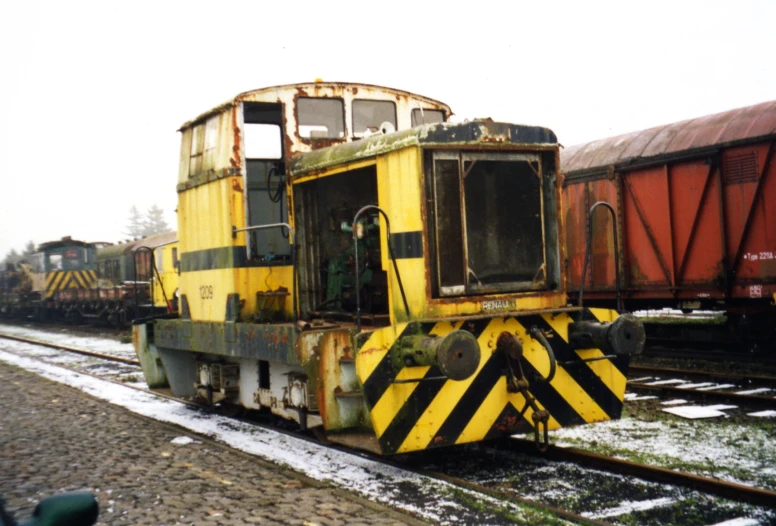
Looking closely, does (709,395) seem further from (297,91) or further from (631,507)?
(297,91)

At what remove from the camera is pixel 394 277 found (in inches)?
221

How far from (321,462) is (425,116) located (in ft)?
11.5

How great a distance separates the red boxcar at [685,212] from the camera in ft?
34.3

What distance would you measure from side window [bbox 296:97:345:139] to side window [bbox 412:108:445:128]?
0.72 meters

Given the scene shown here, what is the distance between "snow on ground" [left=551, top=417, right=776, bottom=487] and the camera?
514cm

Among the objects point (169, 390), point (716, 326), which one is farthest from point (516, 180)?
point (716, 326)

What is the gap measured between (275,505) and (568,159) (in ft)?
33.8

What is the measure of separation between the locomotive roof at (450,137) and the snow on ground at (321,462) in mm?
2326

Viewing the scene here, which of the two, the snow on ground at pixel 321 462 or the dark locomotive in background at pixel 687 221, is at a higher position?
the dark locomotive in background at pixel 687 221

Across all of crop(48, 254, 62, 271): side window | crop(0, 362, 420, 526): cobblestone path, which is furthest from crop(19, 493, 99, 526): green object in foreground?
crop(48, 254, 62, 271): side window

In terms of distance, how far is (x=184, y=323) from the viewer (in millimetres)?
8180

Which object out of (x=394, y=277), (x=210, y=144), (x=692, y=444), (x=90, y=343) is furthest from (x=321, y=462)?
(x=90, y=343)

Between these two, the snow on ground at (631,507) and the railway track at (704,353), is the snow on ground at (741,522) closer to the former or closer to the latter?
the snow on ground at (631,507)

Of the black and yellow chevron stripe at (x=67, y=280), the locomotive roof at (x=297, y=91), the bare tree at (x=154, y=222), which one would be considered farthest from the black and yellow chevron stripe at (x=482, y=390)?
the bare tree at (x=154, y=222)
